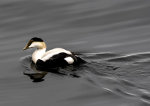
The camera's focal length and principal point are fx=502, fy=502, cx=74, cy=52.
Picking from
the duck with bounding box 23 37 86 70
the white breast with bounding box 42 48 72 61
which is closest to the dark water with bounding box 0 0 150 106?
the duck with bounding box 23 37 86 70

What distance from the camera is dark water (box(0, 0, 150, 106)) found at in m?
10.3

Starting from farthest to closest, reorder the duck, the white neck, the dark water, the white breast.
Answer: the white neck → the white breast → the duck → the dark water

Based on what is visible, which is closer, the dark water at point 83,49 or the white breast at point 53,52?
the dark water at point 83,49

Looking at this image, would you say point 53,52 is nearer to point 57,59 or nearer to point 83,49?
point 57,59

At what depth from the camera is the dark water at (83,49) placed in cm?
1034

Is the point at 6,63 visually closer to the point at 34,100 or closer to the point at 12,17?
the point at 34,100

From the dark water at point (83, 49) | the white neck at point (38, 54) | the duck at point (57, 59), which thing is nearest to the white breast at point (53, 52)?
the duck at point (57, 59)

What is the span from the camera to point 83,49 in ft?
44.1

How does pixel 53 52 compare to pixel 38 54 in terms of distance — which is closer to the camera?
pixel 53 52

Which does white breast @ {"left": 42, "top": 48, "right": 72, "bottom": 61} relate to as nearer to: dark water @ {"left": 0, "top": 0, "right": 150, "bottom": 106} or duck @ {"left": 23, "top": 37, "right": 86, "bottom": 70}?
duck @ {"left": 23, "top": 37, "right": 86, "bottom": 70}

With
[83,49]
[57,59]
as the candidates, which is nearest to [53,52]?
[57,59]

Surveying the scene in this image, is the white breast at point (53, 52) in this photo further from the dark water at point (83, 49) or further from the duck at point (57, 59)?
the dark water at point (83, 49)

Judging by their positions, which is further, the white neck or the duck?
the white neck

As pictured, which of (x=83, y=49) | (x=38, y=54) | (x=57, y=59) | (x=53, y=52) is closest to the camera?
(x=57, y=59)
